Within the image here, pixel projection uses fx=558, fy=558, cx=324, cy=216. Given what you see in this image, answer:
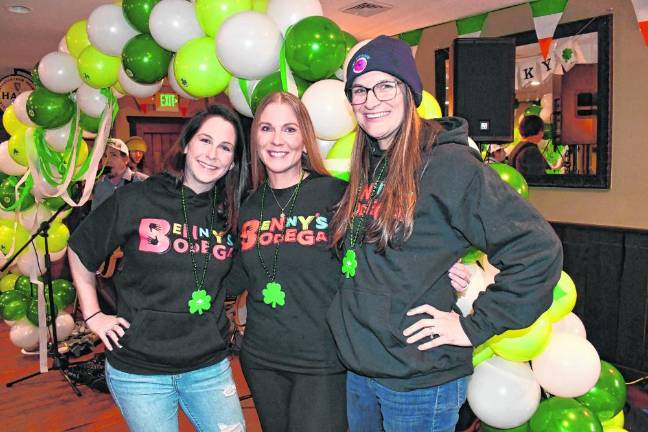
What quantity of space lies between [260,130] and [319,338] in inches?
25.2

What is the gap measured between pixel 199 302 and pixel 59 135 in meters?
2.19

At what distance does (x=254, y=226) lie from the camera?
1651 millimetres

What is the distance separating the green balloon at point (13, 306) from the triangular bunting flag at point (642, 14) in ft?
15.4

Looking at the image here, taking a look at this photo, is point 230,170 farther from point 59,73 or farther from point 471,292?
point 59,73

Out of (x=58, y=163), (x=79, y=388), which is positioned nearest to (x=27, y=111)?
(x=58, y=163)

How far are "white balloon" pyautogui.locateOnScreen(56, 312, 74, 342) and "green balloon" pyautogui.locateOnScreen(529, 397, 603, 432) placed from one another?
10.9ft

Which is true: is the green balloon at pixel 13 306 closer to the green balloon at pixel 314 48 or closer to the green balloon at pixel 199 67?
the green balloon at pixel 199 67

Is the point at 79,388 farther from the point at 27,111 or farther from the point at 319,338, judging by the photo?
the point at 319,338

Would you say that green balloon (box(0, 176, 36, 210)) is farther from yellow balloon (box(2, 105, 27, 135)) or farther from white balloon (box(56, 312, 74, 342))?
white balloon (box(56, 312, 74, 342))

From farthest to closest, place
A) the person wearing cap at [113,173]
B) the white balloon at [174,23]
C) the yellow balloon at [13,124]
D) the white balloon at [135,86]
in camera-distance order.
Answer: the person wearing cap at [113,173]
the yellow balloon at [13,124]
the white balloon at [135,86]
the white balloon at [174,23]

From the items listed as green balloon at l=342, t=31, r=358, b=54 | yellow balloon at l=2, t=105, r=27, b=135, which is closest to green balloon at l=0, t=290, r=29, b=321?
yellow balloon at l=2, t=105, r=27, b=135

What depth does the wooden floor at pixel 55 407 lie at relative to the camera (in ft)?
10.2

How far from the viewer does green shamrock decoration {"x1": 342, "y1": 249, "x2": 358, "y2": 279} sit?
1.36 m

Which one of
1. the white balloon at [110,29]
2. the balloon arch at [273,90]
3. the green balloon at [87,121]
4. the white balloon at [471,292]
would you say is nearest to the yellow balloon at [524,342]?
the balloon arch at [273,90]
